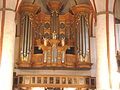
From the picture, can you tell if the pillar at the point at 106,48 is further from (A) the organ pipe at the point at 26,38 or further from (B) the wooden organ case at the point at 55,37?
(A) the organ pipe at the point at 26,38

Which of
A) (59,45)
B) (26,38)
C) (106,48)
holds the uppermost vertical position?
(26,38)

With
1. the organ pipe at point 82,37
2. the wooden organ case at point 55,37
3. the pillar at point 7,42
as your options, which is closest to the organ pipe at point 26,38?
Answer: the wooden organ case at point 55,37

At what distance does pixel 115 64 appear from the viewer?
50.1 feet

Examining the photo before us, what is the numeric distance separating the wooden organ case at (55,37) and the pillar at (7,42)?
2818 millimetres

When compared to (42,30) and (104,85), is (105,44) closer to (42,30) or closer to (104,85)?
(104,85)

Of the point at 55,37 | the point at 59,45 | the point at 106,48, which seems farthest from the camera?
the point at 59,45

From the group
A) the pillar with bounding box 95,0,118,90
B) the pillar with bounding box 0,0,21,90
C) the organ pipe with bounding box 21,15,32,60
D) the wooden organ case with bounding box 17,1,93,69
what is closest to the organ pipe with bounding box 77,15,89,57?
the wooden organ case with bounding box 17,1,93,69

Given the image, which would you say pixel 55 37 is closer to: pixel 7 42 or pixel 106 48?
pixel 7 42

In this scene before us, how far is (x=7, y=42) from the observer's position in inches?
607

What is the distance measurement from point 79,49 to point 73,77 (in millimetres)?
2104

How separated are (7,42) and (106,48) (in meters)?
5.51

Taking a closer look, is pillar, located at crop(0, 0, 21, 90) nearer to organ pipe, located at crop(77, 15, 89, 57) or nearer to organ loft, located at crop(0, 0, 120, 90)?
organ loft, located at crop(0, 0, 120, 90)

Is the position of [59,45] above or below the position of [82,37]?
below

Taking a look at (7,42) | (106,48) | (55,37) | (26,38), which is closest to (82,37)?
(55,37)
